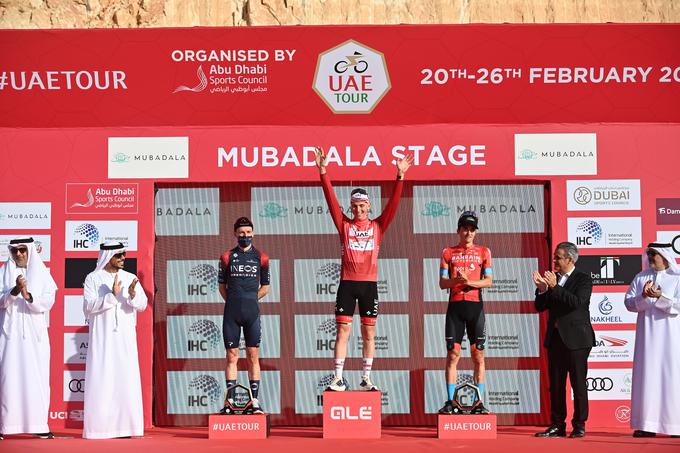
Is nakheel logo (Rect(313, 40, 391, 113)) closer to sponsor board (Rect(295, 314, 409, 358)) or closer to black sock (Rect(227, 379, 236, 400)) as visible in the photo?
sponsor board (Rect(295, 314, 409, 358))

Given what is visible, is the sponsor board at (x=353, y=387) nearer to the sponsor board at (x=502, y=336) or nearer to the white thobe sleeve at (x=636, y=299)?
the sponsor board at (x=502, y=336)

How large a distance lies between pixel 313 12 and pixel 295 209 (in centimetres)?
991

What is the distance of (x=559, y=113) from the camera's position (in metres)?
9.91

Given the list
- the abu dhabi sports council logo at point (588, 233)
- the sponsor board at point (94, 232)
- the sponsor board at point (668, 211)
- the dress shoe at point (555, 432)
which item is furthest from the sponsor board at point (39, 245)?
the sponsor board at point (668, 211)

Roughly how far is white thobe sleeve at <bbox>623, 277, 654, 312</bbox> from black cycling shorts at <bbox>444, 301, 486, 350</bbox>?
1349 millimetres

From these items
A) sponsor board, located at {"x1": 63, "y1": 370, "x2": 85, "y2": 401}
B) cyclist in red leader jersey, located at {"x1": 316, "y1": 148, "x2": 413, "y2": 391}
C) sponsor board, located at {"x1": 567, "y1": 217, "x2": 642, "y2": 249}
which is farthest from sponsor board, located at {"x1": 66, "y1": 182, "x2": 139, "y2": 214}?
sponsor board, located at {"x1": 567, "y1": 217, "x2": 642, "y2": 249}

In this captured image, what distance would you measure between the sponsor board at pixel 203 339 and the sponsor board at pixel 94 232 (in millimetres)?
963

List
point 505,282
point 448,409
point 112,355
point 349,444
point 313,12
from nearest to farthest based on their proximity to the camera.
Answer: point 349,444, point 448,409, point 112,355, point 505,282, point 313,12

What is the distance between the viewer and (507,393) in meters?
9.80

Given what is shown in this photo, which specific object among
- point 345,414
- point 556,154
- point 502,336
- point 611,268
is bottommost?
point 345,414

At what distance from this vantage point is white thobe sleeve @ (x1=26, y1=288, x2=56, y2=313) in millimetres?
8977

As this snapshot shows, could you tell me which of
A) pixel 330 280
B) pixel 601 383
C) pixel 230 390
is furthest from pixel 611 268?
pixel 230 390

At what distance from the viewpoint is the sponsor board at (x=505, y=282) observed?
9.91 metres

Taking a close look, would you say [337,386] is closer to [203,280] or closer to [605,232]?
[203,280]
